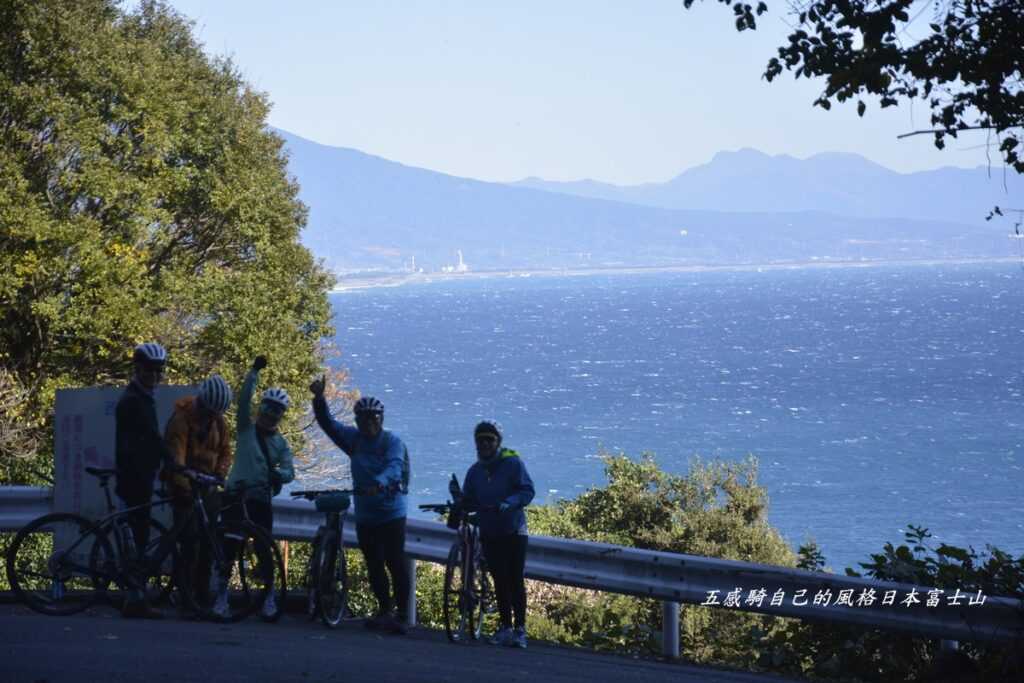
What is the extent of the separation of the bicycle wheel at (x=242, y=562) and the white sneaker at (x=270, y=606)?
37mm

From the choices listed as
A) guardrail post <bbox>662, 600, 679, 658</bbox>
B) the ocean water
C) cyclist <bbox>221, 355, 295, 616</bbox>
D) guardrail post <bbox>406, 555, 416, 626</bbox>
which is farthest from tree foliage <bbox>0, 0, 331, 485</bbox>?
the ocean water

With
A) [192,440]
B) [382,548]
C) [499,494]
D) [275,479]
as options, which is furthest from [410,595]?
[192,440]

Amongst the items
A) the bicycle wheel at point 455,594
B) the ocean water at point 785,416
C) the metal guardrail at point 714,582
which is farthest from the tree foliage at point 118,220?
the ocean water at point 785,416

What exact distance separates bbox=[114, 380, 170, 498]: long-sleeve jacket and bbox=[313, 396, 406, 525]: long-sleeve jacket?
3.82ft

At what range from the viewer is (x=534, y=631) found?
18.3 metres

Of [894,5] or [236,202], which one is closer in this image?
[894,5]

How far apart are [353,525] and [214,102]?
21.6m

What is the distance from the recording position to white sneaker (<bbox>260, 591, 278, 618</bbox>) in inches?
400

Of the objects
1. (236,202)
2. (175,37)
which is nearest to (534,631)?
(236,202)

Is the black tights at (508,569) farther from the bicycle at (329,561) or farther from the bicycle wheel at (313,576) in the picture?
the bicycle wheel at (313,576)

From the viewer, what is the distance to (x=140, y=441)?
987cm

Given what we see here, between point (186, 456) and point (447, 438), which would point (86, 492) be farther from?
point (447, 438)

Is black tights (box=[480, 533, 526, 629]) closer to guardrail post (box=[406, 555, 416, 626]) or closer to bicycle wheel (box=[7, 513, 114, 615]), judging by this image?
guardrail post (box=[406, 555, 416, 626])

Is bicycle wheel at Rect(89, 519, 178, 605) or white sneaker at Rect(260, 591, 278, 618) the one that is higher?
bicycle wheel at Rect(89, 519, 178, 605)
